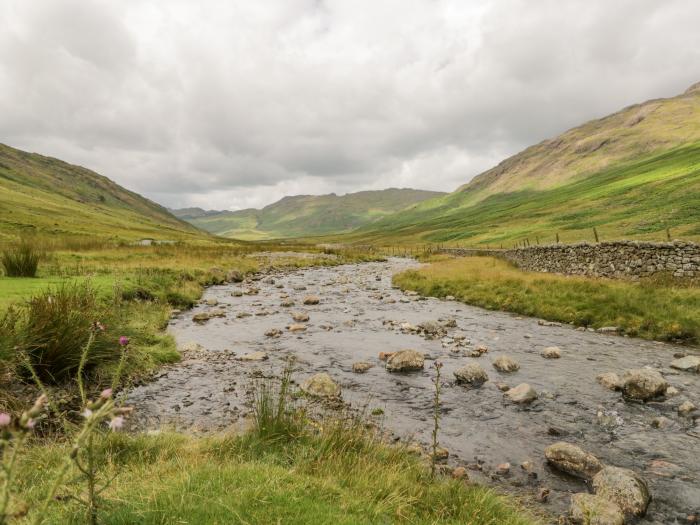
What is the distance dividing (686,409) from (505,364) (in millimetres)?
4386

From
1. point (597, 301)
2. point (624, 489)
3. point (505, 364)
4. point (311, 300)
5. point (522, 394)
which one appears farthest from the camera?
point (311, 300)

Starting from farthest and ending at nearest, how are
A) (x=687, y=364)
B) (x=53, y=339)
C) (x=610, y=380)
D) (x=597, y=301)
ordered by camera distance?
(x=597, y=301) → (x=687, y=364) → (x=610, y=380) → (x=53, y=339)

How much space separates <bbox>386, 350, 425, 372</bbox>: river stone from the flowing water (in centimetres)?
28

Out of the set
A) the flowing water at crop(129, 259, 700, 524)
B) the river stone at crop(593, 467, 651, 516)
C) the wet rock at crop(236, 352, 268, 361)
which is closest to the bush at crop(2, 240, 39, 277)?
the flowing water at crop(129, 259, 700, 524)

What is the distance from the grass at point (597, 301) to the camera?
15.6 meters

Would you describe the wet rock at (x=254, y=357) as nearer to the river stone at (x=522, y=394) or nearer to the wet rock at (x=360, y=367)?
the wet rock at (x=360, y=367)

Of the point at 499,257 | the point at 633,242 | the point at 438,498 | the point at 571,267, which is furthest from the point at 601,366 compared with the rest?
the point at 499,257

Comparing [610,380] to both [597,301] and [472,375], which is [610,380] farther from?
[597,301]

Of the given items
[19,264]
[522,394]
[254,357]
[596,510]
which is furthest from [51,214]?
[596,510]

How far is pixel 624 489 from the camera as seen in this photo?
20.2 feet

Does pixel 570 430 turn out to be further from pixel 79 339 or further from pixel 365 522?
pixel 79 339

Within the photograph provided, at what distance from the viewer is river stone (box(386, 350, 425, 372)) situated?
12.4m

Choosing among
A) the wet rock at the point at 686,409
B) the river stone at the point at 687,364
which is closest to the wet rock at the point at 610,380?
the wet rock at the point at 686,409

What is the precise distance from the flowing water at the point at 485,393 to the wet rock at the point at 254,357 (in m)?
0.39
